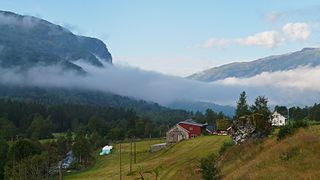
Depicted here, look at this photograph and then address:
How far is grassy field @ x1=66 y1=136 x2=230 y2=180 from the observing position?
69.2 m

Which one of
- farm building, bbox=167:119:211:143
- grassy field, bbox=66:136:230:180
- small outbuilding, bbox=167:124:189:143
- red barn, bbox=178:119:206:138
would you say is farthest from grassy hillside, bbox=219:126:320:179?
small outbuilding, bbox=167:124:189:143

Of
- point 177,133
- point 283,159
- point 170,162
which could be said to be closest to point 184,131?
point 177,133

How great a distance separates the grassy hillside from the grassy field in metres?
5.73

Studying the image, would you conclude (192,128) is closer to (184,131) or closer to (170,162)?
(184,131)

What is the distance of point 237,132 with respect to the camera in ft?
180

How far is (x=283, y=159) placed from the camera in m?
37.3

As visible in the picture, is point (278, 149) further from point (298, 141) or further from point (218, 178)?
point (218, 178)

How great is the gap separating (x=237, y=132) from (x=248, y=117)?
2436 mm

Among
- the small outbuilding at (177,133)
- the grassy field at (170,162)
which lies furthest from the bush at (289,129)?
the small outbuilding at (177,133)

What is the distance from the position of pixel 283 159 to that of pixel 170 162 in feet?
163

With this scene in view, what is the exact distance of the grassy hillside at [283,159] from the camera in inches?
1286

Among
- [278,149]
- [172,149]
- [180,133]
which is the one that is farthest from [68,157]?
[278,149]

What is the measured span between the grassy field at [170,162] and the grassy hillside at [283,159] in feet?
18.8

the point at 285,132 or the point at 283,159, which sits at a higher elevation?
the point at 285,132
